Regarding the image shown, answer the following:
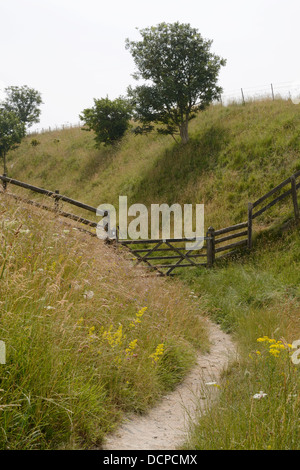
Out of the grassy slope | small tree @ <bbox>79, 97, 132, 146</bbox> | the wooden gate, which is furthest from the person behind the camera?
small tree @ <bbox>79, 97, 132, 146</bbox>

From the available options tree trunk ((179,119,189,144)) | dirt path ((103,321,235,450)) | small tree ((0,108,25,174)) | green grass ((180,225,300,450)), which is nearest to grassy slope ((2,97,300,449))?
green grass ((180,225,300,450))

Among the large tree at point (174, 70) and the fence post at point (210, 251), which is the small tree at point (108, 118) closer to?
the large tree at point (174, 70)

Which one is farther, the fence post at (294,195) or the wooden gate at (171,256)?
the fence post at (294,195)

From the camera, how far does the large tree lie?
2253cm

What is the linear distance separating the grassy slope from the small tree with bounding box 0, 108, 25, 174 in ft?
5.65

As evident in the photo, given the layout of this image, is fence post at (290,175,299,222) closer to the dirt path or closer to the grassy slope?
the grassy slope

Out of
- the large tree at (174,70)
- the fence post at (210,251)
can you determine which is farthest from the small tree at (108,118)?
the fence post at (210,251)

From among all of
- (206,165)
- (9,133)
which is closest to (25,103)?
(9,133)

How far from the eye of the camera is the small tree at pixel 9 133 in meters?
36.5

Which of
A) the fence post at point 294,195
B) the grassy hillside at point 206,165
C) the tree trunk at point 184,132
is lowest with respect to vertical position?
the fence post at point 294,195

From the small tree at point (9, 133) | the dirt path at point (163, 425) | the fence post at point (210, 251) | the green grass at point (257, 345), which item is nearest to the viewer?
the green grass at point (257, 345)

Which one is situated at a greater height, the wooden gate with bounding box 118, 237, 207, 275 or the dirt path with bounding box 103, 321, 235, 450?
the wooden gate with bounding box 118, 237, 207, 275

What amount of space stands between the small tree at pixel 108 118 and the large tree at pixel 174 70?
569 centimetres

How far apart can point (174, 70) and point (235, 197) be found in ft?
32.5
